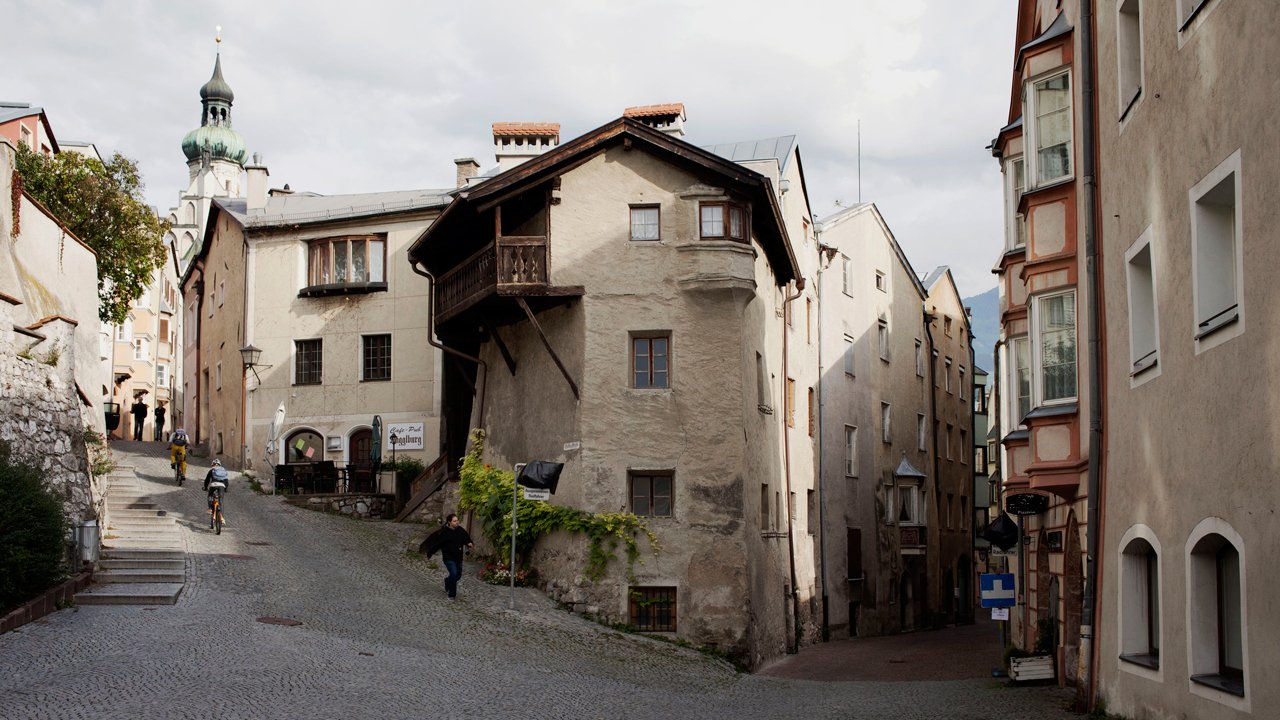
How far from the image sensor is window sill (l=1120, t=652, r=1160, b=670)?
1396cm

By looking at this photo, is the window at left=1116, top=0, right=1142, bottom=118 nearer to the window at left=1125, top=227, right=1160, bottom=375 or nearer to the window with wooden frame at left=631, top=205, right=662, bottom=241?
the window at left=1125, top=227, right=1160, bottom=375

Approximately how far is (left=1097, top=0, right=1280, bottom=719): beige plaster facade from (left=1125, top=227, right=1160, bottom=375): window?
0.02 metres

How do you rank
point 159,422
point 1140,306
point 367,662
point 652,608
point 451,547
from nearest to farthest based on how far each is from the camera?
point 1140,306
point 367,662
point 451,547
point 652,608
point 159,422

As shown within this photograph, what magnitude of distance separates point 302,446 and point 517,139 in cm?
1097

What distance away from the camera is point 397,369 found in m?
37.8

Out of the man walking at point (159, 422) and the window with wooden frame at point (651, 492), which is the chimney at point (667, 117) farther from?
the man walking at point (159, 422)

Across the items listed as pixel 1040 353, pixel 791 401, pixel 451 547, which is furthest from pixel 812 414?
pixel 1040 353

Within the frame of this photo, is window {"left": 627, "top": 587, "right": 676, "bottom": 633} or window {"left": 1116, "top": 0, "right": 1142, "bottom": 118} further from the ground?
window {"left": 1116, "top": 0, "right": 1142, "bottom": 118}

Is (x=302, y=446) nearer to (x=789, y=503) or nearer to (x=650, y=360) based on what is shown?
(x=789, y=503)

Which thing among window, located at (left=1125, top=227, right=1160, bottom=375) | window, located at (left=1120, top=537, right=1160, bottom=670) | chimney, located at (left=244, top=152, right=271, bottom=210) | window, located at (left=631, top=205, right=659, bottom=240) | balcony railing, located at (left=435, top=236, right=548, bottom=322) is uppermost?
chimney, located at (left=244, top=152, right=271, bottom=210)

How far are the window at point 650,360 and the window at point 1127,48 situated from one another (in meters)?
13.2

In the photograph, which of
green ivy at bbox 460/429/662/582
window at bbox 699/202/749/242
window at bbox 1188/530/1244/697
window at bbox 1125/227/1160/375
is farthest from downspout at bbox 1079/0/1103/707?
window at bbox 699/202/749/242

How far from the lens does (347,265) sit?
38.6 metres

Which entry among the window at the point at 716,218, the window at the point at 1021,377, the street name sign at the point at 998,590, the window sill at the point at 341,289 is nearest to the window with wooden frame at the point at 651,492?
the window at the point at 716,218
